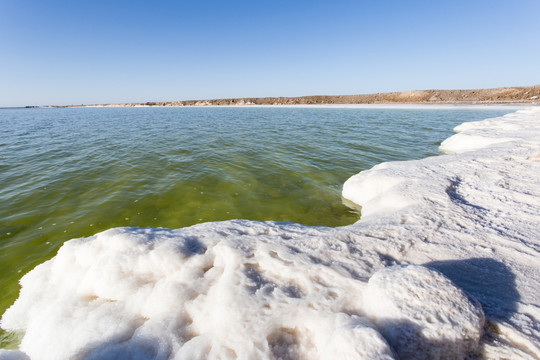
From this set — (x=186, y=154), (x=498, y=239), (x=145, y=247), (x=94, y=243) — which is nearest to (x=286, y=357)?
(x=145, y=247)

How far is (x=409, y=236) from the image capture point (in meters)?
3.04

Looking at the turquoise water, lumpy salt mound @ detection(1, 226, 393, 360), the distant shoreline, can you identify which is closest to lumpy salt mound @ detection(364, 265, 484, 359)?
lumpy salt mound @ detection(1, 226, 393, 360)

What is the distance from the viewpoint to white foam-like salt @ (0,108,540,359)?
1692 mm

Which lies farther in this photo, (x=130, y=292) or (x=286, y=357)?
(x=130, y=292)

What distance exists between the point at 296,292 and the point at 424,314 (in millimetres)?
1021

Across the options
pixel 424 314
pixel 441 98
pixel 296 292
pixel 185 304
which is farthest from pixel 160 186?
pixel 441 98

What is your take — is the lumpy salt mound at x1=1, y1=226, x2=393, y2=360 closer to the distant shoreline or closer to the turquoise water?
the turquoise water

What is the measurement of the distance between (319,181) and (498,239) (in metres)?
4.43

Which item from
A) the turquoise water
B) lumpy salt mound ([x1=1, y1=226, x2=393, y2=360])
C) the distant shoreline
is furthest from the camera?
the distant shoreline

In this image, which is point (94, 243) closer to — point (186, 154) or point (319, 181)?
point (319, 181)

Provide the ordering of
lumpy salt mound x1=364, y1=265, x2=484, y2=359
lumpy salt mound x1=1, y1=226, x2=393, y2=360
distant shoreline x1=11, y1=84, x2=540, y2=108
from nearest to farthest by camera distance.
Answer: lumpy salt mound x1=364, y1=265, x2=484, y2=359, lumpy salt mound x1=1, y1=226, x2=393, y2=360, distant shoreline x1=11, y1=84, x2=540, y2=108

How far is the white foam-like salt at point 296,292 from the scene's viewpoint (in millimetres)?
1692

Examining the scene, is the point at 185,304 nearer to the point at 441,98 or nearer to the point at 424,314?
A: the point at 424,314

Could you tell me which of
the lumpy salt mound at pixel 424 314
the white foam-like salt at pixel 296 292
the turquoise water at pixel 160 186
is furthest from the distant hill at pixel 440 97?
the lumpy salt mound at pixel 424 314
